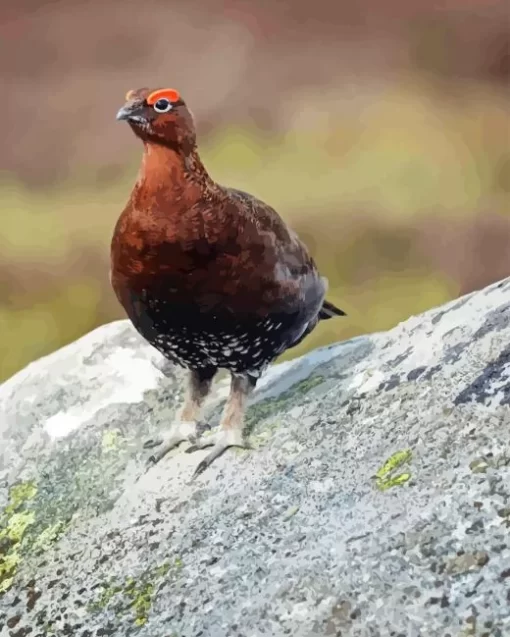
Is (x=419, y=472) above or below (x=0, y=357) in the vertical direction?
below

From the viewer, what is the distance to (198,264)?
1463 mm

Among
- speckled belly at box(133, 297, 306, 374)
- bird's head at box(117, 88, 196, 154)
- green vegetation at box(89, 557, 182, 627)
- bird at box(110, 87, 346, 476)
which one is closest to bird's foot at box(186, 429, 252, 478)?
bird at box(110, 87, 346, 476)

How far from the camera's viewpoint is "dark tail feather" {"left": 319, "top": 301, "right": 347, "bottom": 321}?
6.16ft

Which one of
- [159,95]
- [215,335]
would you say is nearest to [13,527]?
[215,335]

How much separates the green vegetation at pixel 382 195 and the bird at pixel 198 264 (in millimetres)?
317

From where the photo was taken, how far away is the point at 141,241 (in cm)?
146

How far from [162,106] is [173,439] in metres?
0.72

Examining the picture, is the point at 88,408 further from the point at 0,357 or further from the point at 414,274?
the point at 414,274

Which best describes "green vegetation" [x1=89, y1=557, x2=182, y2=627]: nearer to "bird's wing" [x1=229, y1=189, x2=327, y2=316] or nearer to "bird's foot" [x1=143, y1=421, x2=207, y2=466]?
"bird's foot" [x1=143, y1=421, x2=207, y2=466]

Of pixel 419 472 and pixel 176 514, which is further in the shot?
pixel 176 514

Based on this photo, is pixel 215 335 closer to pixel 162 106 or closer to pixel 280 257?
pixel 280 257

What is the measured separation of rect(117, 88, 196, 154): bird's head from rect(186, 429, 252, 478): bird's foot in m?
0.59

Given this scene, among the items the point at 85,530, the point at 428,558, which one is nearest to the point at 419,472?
the point at 428,558

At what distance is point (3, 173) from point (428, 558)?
1.48m
